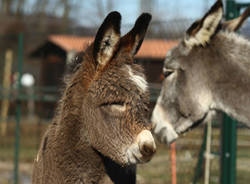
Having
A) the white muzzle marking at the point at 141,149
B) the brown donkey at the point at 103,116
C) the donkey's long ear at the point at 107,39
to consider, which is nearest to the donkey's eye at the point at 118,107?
the brown donkey at the point at 103,116

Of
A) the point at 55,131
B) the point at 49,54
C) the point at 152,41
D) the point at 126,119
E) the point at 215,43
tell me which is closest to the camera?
the point at 126,119

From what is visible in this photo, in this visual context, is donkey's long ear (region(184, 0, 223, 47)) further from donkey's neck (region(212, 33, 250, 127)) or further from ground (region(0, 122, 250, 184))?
ground (region(0, 122, 250, 184))

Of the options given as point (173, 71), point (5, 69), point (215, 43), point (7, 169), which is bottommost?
point (7, 169)

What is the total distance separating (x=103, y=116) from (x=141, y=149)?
14.4 inches

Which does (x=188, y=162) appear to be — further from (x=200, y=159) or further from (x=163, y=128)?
(x=163, y=128)

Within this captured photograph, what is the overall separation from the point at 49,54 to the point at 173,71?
7.28 m

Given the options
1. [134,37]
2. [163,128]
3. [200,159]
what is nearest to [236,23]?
[163,128]

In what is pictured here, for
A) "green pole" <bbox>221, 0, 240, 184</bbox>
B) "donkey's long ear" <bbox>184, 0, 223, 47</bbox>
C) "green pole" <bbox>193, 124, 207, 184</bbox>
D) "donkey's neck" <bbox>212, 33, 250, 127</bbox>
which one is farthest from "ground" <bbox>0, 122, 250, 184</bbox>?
"donkey's long ear" <bbox>184, 0, 223, 47</bbox>

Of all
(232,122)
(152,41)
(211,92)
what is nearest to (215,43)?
(211,92)

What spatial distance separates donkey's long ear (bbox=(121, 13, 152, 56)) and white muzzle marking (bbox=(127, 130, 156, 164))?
593 millimetres

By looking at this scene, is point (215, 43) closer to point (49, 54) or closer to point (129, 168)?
point (129, 168)

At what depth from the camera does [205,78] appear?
438 cm

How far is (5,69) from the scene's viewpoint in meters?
10.8

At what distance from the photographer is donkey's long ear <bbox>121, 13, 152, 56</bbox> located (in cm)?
275
